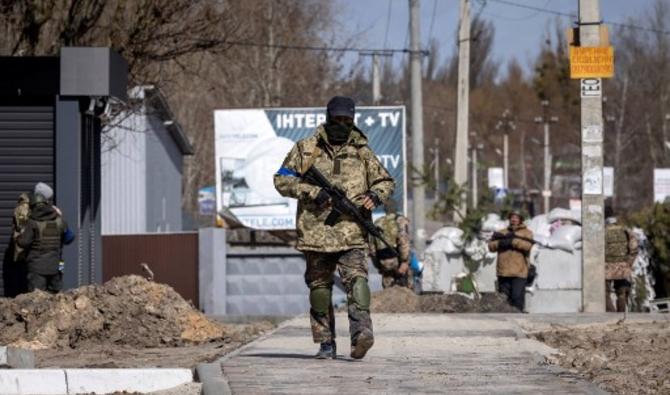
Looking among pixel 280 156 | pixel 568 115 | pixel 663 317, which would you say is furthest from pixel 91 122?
pixel 568 115

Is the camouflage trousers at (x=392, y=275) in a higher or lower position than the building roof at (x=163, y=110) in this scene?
lower

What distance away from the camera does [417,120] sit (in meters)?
32.3

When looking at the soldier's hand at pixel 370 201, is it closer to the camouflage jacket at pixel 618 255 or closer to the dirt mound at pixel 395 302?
the dirt mound at pixel 395 302

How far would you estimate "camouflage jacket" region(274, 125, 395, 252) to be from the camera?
10.3 metres

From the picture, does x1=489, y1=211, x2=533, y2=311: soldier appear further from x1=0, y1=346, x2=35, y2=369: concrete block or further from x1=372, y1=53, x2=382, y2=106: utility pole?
x1=372, y1=53, x2=382, y2=106: utility pole

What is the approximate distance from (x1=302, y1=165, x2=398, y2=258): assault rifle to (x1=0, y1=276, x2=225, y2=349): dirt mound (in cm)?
430

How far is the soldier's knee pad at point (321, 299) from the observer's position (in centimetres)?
1043

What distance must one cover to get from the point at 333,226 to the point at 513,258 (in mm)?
10786

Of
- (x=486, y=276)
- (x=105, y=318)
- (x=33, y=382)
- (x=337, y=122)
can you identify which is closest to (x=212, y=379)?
(x=33, y=382)

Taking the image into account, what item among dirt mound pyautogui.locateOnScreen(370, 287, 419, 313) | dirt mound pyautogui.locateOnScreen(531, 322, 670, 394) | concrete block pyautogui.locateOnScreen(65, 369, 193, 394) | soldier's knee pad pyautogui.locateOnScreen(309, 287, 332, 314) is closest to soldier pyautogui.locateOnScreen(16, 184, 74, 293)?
dirt mound pyautogui.locateOnScreen(370, 287, 419, 313)

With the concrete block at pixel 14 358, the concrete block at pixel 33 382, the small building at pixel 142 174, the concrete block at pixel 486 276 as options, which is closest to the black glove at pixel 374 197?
the concrete block at pixel 33 382

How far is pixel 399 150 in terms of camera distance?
3309 cm

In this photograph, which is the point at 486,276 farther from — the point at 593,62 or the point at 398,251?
the point at 593,62

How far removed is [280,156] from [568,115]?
2212 inches
